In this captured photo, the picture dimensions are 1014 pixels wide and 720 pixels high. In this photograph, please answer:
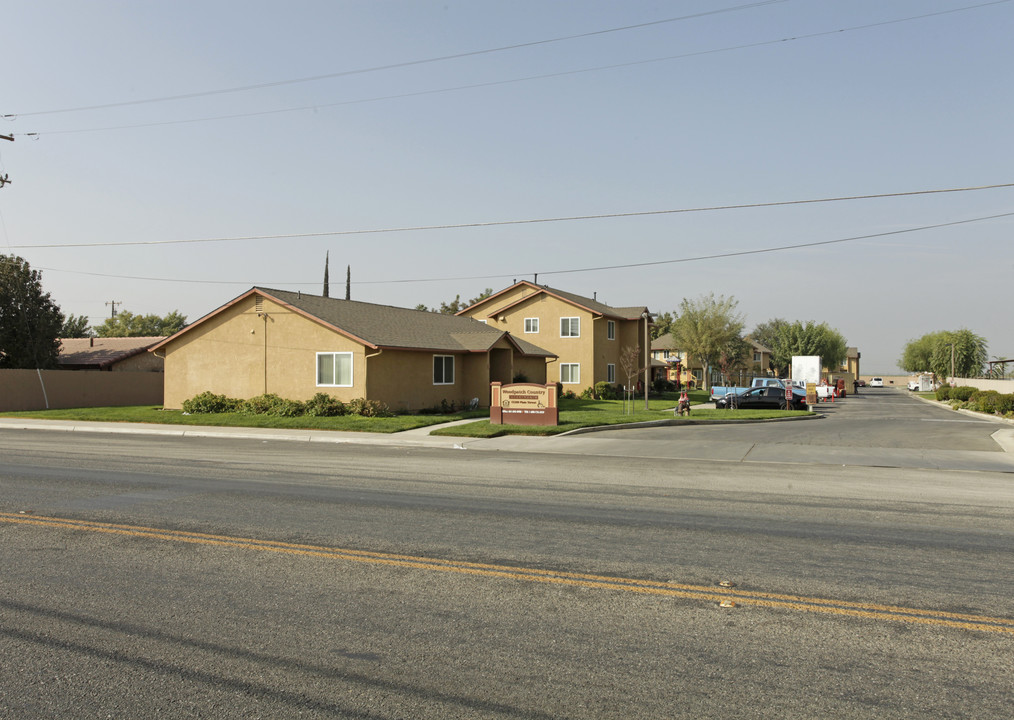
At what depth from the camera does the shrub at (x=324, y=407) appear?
2769cm

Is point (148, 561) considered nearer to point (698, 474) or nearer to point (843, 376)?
point (698, 474)

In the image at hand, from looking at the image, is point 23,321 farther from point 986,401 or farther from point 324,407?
point 986,401

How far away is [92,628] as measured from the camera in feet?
17.6

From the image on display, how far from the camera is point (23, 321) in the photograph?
42.7 m

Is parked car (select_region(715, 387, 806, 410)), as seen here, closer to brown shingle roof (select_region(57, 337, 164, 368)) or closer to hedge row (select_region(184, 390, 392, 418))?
hedge row (select_region(184, 390, 392, 418))

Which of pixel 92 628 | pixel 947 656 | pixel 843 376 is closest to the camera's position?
pixel 947 656

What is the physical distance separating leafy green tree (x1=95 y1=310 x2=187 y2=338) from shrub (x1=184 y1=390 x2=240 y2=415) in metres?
57.7

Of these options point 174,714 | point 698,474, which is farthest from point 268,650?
point 698,474

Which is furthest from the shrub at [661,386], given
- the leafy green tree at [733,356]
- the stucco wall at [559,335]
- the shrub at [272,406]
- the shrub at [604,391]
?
the shrub at [272,406]

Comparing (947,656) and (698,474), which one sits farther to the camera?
(698,474)

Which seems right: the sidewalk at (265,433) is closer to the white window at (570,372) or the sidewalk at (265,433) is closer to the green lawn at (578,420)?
the green lawn at (578,420)

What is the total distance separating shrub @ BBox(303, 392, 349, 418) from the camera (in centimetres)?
2769

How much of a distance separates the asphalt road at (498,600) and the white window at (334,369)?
16.1 meters

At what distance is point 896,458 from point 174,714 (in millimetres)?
17951
